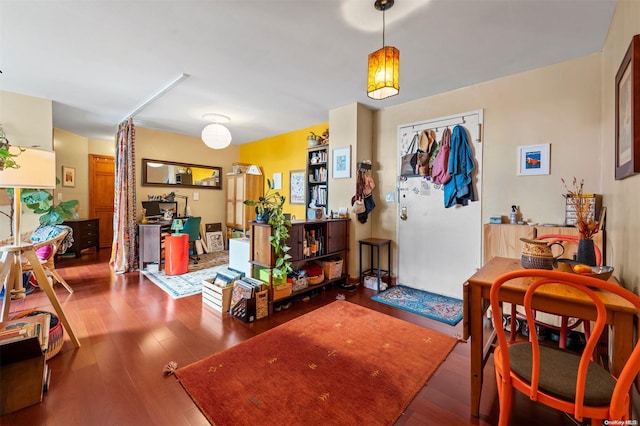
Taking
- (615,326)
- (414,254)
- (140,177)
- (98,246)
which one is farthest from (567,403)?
(98,246)

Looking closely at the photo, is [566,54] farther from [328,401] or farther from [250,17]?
[328,401]

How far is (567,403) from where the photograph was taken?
1.00m

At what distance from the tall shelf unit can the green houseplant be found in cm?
142

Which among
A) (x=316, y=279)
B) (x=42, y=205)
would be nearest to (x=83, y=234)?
(x=42, y=205)

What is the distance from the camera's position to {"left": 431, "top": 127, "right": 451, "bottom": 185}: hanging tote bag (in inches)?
125

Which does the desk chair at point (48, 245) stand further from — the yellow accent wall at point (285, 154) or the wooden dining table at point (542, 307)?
the wooden dining table at point (542, 307)

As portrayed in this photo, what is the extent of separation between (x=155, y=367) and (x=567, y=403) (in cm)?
228

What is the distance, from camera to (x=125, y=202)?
425cm

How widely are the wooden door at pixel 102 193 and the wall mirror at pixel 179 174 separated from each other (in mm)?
1658

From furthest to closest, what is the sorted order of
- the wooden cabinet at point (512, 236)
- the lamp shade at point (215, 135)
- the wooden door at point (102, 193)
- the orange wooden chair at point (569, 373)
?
the wooden door at point (102, 193) → the lamp shade at point (215, 135) → the wooden cabinet at point (512, 236) → the orange wooden chair at point (569, 373)

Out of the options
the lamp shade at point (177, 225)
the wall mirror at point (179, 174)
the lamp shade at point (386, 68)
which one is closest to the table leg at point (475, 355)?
the lamp shade at point (386, 68)

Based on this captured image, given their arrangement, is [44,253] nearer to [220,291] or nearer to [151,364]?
[220,291]

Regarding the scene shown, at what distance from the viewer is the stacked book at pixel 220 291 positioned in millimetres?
2752

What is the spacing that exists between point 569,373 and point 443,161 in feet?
8.12
